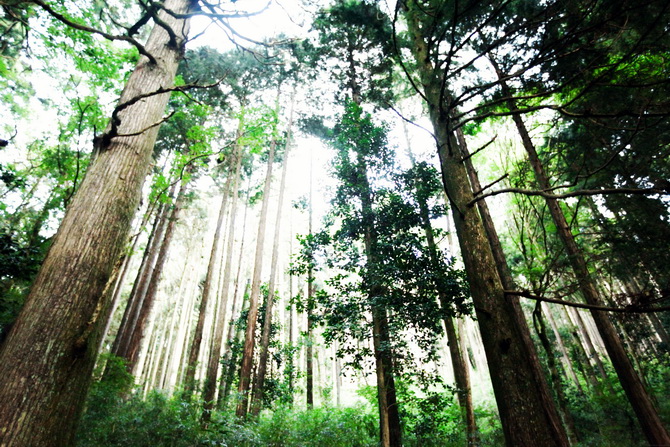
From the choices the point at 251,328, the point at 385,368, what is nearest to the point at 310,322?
the point at 251,328

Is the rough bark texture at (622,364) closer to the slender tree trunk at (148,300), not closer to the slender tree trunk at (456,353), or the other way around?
the slender tree trunk at (456,353)

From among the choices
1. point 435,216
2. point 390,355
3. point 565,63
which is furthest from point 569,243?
point 390,355

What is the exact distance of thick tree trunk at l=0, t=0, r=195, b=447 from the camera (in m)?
1.30

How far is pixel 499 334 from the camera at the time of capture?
5.95ft

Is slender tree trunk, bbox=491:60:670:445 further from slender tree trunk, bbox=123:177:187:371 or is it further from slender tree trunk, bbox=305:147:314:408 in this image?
slender tree trunk, bbox=123:177:187:371

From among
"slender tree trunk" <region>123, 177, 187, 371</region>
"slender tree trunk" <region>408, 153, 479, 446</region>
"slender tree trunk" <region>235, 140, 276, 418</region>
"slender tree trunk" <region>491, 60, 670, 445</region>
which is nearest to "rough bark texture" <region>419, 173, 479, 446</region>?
"slender tree trunk" <region>408, 153, 479, 446</region>

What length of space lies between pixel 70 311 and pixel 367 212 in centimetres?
628

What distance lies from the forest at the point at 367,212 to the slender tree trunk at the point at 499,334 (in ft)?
0.05

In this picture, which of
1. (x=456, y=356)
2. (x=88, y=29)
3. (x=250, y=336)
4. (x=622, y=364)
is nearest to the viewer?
(x=88, y=29)

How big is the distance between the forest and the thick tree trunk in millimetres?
10

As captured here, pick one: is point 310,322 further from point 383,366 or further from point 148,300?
point 148,300

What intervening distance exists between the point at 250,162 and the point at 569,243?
44.5ft

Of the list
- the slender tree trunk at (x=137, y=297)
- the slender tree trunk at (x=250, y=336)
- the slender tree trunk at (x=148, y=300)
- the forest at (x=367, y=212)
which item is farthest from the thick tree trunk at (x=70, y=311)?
the slender tree trunk at (x=137, y=297)

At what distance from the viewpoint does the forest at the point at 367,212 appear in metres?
1.67
